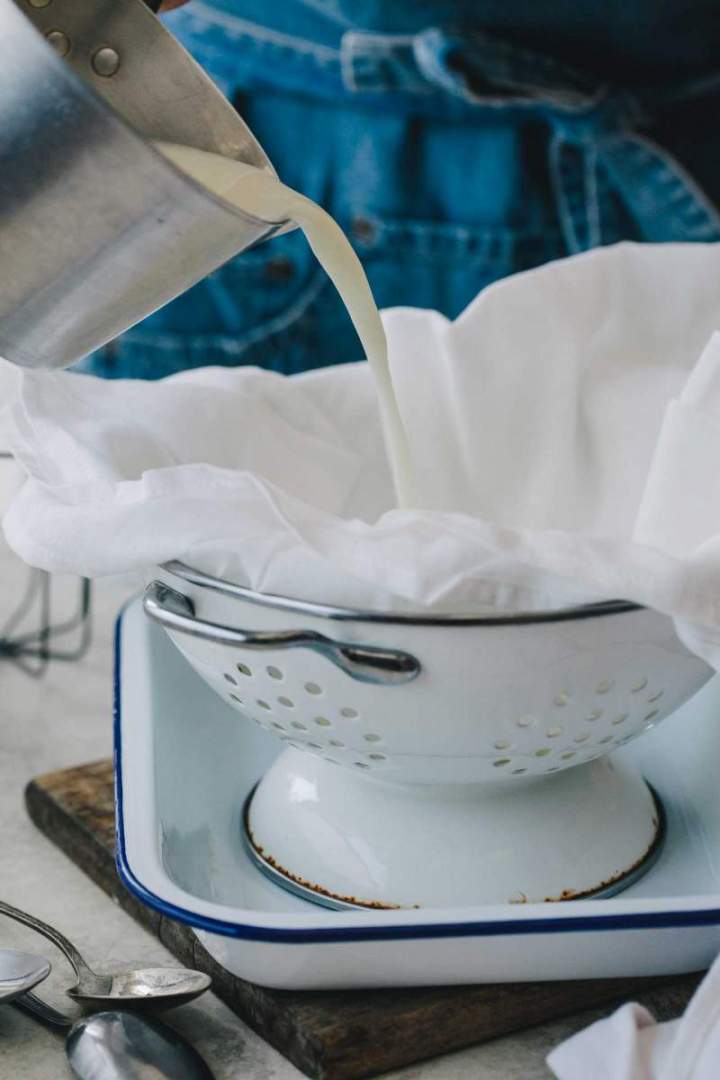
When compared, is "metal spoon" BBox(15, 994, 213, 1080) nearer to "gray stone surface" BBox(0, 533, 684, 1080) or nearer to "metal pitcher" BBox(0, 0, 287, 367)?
"gray stone surface" BBox(0, 533, 684, 1080)

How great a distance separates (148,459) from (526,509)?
0.21 metres

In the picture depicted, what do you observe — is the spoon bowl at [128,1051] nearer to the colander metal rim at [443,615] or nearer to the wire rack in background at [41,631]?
the colander metal rim at [443,615]

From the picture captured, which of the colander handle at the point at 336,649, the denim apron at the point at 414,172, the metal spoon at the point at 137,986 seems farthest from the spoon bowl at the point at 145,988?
the denim apron at the point at 414,172

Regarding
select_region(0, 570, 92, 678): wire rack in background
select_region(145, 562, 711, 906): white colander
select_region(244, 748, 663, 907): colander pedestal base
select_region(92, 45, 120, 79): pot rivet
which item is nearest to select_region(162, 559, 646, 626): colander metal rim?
select_region(145, 562, 711, 906): white colander

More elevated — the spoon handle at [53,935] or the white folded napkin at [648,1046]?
the spoon handle at [53,935]

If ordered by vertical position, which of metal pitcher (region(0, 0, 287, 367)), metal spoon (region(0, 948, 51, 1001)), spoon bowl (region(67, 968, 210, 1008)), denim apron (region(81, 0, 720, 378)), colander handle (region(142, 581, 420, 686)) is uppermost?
metal pitcher (region(0, 0, 287, 367))

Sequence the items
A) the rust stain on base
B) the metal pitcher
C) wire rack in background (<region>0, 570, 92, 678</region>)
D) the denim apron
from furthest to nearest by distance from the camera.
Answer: the denim apron, wire rack in background (<region>0, 570, 92, 678</region>), the rust stain on base, the metal pitcher

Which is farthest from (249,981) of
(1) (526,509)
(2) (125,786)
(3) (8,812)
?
(1) (526,509)

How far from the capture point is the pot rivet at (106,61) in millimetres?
557

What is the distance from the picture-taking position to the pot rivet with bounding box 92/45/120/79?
0.56 meters

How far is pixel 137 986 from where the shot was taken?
1.64ft

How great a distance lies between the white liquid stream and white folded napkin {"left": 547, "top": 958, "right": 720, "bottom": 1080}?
0.80ft

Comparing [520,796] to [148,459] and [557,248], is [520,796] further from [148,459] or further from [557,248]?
[557,248]

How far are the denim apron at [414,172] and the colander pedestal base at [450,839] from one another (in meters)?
0.59
